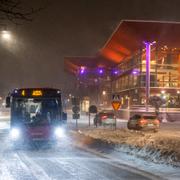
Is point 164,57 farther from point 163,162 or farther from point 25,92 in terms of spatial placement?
point 163,162

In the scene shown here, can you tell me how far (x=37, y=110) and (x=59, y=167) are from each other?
36.1ft

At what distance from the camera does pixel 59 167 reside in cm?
1672

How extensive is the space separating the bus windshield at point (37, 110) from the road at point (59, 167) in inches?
182

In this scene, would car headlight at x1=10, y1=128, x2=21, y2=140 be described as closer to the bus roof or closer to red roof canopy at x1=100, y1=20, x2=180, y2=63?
the bus roof

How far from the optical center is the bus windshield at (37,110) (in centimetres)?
2695

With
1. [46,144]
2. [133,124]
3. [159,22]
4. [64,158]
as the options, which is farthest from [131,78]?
[64,158]

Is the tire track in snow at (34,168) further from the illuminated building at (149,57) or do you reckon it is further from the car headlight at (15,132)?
the illuminated building at (149,57)

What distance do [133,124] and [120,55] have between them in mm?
57441

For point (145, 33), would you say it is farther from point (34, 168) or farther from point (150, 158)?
point (34, 168)

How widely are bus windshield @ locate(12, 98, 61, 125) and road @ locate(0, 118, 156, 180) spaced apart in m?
4.62

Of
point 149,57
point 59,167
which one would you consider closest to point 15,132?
point 59,167

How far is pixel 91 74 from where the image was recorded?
417 ft

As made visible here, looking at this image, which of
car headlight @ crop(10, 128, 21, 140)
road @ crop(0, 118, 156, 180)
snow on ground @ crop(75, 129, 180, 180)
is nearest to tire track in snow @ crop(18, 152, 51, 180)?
road @ crop(0, 118, 156, 180)

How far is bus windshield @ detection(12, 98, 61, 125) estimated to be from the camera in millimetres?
26953
